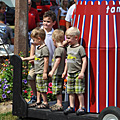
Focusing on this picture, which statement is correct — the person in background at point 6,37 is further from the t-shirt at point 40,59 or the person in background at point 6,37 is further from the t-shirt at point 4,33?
the t-shirt at point 40,59

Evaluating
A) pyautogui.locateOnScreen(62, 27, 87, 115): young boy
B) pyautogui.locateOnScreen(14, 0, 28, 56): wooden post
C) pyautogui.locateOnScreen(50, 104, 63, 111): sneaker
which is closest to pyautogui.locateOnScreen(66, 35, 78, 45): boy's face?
pyautogui.locateOnScreen(62, 27, 87, 115): young boy

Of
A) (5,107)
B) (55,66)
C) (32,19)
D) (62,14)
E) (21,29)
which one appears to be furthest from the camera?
(62,14)

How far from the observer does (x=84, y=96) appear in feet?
15.8

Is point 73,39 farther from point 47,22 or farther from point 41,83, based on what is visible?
point 47,22

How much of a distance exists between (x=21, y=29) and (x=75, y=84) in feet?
9.52

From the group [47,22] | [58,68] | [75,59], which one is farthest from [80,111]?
[47,22]

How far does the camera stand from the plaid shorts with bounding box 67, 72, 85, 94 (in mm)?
4738

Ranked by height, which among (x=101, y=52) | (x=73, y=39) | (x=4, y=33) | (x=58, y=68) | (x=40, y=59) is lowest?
(x=58, y=68)

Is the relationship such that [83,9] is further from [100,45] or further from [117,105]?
[117,105]

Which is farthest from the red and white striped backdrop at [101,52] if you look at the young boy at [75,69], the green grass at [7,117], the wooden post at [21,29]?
the wooden post at [21,29]

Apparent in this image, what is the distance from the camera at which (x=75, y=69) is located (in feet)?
15.8

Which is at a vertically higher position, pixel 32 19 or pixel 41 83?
pixel 32 19

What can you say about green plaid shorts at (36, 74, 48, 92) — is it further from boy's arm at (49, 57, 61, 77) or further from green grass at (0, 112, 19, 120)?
green grass at (0, 112, 19, 120)

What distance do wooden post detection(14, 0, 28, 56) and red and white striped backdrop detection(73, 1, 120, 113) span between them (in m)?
2.69
